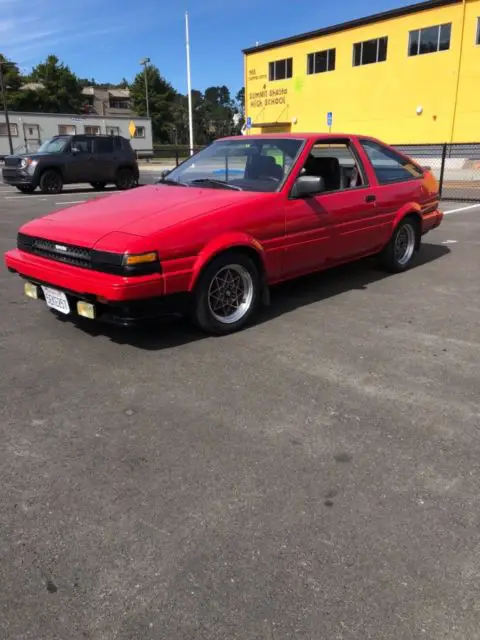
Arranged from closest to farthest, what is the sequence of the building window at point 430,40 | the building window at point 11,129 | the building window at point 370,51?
1. the building window at point 430,40
2. the building window at point 370,51
3. the building window at point 11,129

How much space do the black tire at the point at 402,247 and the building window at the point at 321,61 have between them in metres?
30.5

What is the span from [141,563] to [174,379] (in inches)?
63.5

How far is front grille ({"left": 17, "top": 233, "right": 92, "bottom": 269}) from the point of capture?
12.7 feet

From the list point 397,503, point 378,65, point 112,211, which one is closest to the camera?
point 397,503

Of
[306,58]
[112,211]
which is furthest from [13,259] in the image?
[306,58]

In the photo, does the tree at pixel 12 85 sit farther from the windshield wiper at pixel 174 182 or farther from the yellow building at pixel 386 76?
the windshield wiper at pixel 174 182

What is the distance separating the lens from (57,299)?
13.6 feet

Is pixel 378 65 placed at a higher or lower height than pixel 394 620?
higher

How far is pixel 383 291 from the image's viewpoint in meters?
5.60

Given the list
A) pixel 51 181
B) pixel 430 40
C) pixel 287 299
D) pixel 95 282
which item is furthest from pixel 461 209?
pixel 430 40

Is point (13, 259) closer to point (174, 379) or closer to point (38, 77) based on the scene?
point (174, 379)

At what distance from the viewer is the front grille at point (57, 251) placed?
3861 millimetres

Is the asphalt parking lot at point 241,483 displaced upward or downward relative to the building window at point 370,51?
downward

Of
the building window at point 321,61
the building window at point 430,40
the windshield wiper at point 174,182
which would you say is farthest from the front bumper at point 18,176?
the building window at point 321,61
